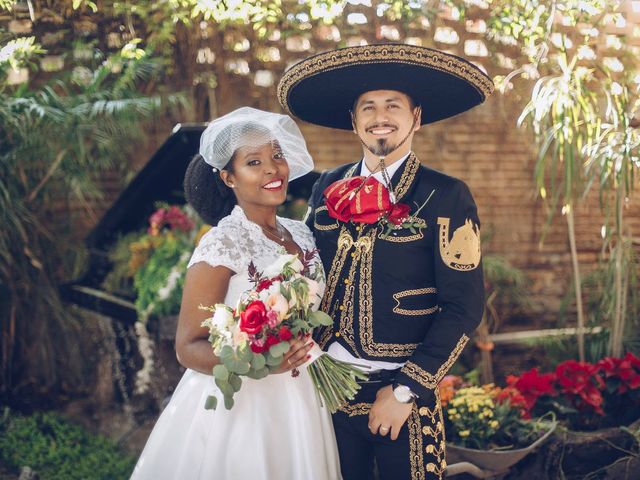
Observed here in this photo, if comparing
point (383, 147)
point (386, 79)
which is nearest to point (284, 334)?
point (383, 147)

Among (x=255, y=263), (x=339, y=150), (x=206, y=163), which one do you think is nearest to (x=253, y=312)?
(x=255, y=263)

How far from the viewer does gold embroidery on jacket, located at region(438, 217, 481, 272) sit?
2.56m

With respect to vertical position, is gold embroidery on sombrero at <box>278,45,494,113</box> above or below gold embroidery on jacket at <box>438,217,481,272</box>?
above

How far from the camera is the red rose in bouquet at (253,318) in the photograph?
2.28 m

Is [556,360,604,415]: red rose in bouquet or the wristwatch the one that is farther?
[556,360,604,415]: red rose in bouquet

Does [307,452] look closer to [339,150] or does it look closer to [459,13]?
[459,13]

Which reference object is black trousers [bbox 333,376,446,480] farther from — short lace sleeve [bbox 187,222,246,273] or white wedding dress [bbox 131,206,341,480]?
short lace sleeve [bbox 187,222,246,273]

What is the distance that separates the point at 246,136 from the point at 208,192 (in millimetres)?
302

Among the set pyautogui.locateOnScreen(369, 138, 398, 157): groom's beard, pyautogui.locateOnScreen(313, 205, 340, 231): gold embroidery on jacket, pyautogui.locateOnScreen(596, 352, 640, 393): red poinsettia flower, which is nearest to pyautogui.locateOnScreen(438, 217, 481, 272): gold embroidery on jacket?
pyautogui.locateOnScreen(369, 138, 398, 157): groom's beard

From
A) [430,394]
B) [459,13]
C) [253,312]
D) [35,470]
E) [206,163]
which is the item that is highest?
[459,13]

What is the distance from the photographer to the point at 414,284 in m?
2.67

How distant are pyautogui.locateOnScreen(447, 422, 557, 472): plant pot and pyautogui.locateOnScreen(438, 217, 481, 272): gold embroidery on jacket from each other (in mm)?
1209

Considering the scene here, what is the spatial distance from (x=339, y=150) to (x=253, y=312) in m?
3.90

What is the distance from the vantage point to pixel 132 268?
473 centimetres
